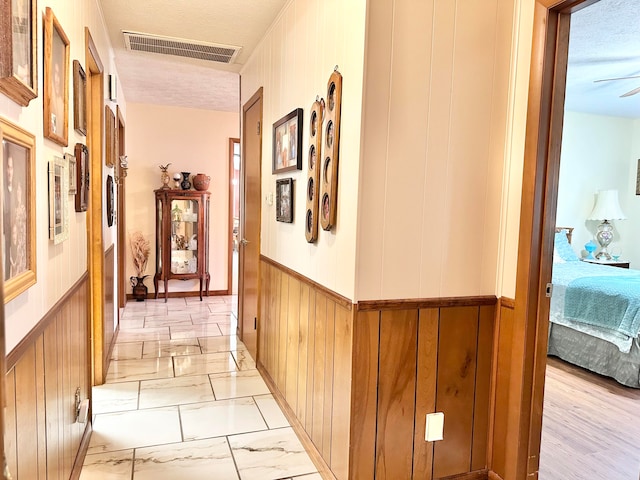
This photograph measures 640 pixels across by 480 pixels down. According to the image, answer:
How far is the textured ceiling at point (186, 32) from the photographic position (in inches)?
111

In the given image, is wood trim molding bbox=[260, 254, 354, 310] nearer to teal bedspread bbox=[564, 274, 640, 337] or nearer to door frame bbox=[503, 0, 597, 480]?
door frame bbox=[503, 0, 597, 480]

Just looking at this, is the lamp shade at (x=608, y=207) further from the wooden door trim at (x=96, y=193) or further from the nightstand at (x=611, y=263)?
the wooden door trim at (x=96, y=193)

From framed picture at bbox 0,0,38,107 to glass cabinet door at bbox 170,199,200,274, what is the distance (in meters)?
4.44

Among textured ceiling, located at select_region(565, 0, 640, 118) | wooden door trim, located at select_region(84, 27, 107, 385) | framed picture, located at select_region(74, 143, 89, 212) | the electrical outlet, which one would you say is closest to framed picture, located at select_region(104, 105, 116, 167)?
wooden door trim, located at select_region(84, 27, 107, 385)

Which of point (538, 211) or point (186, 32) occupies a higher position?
point (186, 32)

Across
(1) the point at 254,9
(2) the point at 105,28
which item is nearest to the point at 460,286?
(1) the point at 254,9

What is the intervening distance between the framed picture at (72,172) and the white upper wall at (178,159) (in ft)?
12.8

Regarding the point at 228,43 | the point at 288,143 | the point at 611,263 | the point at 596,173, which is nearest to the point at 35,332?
the point at 288,143

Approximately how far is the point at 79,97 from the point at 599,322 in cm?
378

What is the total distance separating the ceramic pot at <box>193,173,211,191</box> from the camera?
5.73 meters

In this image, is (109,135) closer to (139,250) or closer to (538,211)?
(139,250)

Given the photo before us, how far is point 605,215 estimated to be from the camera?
5656 mm

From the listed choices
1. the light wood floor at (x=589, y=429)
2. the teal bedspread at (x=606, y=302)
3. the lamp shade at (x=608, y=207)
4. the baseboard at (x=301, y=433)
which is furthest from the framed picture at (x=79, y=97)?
the lamp shade at (x=608, y=207)

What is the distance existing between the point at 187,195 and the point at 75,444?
3941 mm
